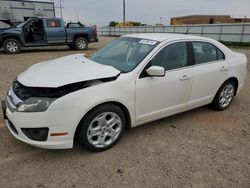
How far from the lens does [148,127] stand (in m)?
3.49

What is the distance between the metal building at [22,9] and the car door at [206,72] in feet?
48.6

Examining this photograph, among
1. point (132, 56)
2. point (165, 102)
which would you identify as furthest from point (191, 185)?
point (132, 56)

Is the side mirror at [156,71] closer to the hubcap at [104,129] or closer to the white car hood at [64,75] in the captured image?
the white car hood at [64,75]

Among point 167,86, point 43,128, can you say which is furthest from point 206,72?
point 43,128

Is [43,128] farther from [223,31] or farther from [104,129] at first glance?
[223,31]

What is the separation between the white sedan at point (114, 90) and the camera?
2363mm

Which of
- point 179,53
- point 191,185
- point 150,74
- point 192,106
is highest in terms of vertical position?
point 179,53

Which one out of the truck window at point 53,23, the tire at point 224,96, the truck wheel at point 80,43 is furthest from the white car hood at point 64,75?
the truck wheel at point 80,43

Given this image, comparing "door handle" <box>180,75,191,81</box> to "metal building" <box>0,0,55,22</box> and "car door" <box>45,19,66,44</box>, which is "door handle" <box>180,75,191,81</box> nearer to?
"car door" <box>45,19,66,44</box>

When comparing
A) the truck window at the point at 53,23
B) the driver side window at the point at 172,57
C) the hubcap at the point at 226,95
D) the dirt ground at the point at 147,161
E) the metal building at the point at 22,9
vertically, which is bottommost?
the dirt ground at the point at 147,161

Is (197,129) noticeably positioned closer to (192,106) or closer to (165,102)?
(192,106)

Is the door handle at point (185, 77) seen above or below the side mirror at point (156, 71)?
below

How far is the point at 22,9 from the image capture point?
15.6 metres

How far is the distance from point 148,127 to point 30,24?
32.7 feet
